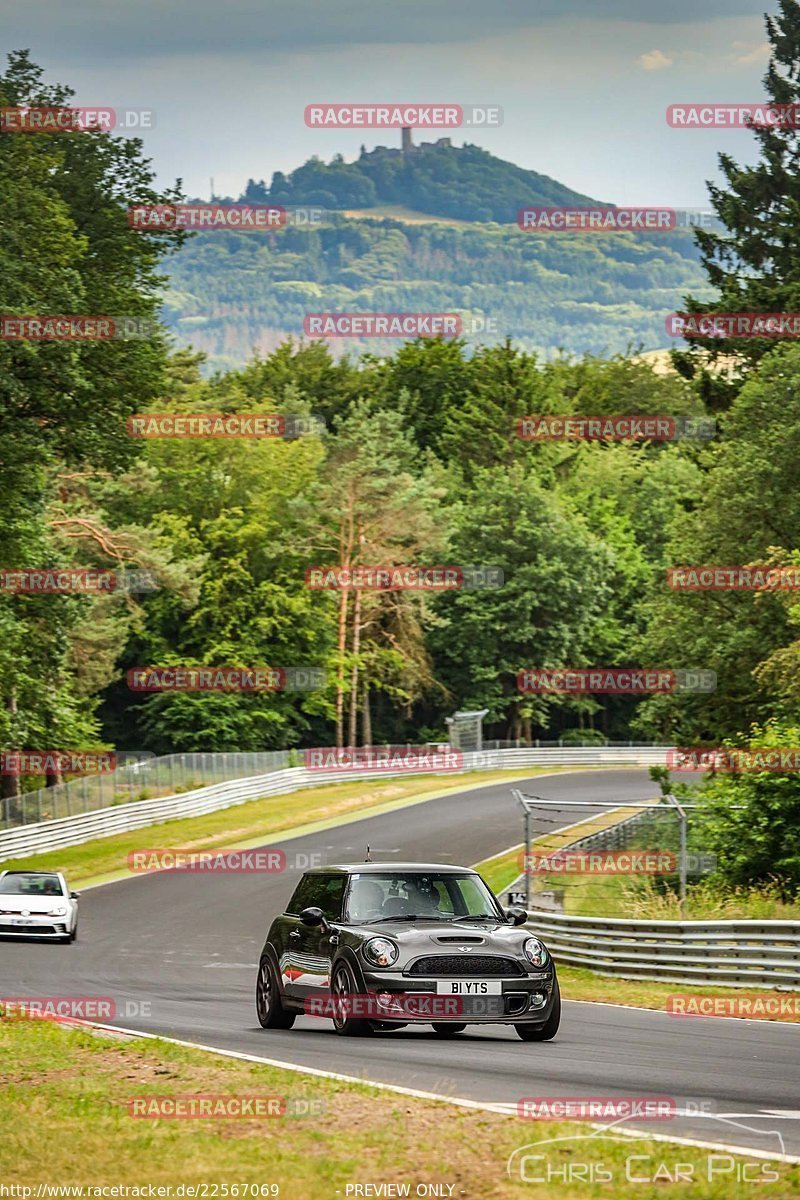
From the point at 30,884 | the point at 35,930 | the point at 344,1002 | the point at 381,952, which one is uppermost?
the point at 381,952

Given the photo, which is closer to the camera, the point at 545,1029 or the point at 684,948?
the point at 545,1029

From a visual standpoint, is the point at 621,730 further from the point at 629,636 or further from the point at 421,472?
the point at 421,472

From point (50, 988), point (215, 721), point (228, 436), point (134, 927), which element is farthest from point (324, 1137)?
point (228, 436)

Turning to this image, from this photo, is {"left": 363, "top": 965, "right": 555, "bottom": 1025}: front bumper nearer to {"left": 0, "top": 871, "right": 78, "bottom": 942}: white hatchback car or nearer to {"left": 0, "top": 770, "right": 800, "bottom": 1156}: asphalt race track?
{"left": 0, "top": 770, "right": 800, "bottom": 1156}: asphalt race track

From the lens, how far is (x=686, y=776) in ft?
237

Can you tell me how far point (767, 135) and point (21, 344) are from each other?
33604 millimetres

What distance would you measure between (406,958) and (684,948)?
957 centimetres

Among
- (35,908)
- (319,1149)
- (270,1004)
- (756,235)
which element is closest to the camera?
(319,1149)

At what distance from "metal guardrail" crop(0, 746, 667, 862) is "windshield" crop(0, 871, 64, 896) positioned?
16.7 meters

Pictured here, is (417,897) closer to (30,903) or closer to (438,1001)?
(438,1001)

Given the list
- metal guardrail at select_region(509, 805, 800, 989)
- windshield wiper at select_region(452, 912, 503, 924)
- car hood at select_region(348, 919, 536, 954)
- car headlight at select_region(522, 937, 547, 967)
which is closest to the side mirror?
car hood at select_region(348, 919, 536, 954)

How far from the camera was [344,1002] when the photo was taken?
1496 cm

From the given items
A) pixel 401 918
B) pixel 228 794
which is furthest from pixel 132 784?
pixel 401 918

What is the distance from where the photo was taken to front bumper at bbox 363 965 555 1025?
47.4 feet
